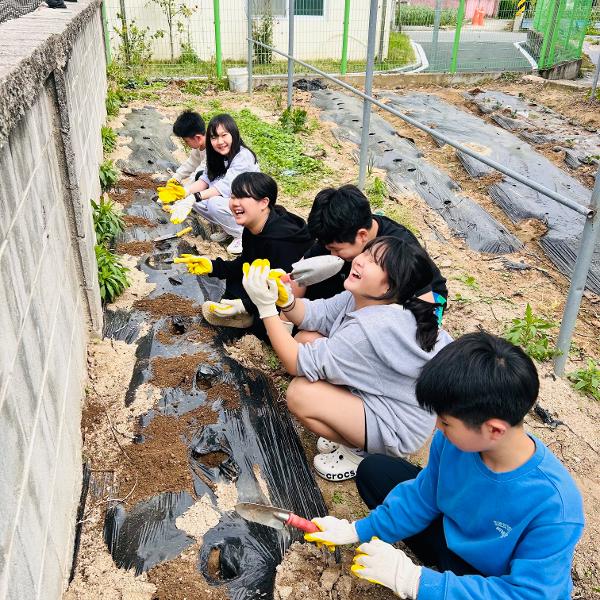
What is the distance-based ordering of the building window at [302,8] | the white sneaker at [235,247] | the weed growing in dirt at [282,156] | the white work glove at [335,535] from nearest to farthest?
the white work glove at [335,535] → the white sneaker at [235,247] → the weed growing in dirt at [282,156] → the building window at [302,8]

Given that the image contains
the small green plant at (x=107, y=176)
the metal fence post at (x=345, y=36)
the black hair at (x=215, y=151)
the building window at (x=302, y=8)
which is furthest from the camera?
the building window at (x=302, y=8)

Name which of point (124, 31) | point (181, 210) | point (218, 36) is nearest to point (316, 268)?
point (181, 210)

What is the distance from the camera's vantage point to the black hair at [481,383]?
129 cm

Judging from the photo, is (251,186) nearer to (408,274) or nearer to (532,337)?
(408,274)

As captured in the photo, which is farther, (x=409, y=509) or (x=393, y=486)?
(x=393, y=486)

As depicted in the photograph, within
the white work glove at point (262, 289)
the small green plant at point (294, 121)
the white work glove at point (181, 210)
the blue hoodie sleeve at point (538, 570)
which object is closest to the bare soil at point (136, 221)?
the white work glove at point (181, 210)

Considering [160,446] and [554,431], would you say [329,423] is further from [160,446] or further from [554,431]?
→ [554,431]

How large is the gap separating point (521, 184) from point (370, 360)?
418 centimetres

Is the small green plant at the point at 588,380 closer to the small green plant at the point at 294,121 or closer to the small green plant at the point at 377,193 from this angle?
the small green plant at the point at 377,193

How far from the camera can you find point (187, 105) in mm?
8461

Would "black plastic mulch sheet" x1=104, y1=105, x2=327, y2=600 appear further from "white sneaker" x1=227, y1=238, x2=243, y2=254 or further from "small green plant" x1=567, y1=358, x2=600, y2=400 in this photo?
"small green plant" x1=567, y1=358, x2=600, y2=400

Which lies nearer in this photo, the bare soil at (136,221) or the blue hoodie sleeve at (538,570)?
the blue hoodie sleeve at (538,570)

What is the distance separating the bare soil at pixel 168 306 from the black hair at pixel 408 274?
1.46m

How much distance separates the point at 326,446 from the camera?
2.33m
